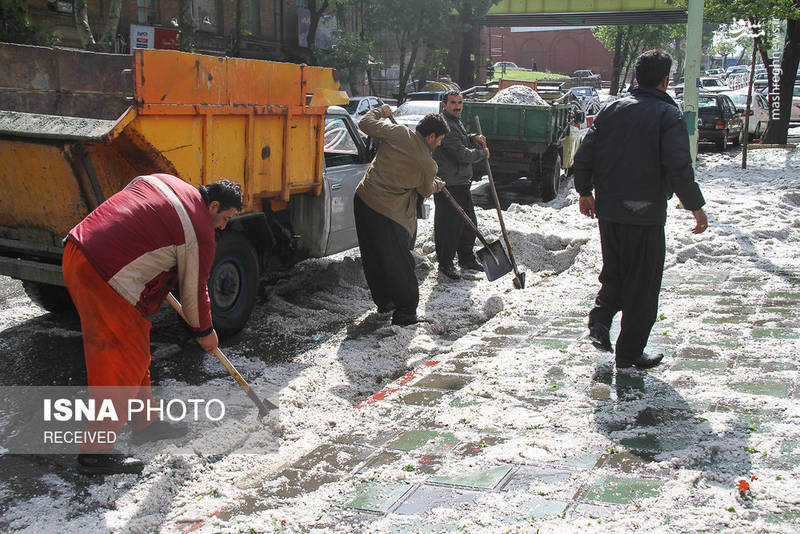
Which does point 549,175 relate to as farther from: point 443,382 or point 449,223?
point 443,382

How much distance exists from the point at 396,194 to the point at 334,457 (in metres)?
3.13

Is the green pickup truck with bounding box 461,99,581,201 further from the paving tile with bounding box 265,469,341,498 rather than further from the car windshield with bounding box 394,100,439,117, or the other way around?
the paving tile with bounding box 265,469,341,498

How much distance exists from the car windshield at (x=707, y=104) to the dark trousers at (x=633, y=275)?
17450 mm

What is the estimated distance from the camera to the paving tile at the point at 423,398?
468 cm

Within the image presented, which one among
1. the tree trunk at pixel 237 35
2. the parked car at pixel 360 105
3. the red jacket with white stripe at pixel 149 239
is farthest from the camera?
the tree trunk at pixel 237 35

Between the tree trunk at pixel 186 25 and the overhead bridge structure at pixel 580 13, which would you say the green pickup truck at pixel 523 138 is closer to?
the tree trunk at pixel 186 25

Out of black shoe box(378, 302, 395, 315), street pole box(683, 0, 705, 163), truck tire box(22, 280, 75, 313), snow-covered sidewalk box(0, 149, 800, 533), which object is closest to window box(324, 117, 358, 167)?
snow-covered sidewalk box(0, 149, 800, 533)

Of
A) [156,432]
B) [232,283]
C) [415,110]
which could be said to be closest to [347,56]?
[415,110]

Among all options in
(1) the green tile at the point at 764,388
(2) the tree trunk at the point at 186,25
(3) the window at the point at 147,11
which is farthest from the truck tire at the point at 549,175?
(3) the window at the point at 147,11

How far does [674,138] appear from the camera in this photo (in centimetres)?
462

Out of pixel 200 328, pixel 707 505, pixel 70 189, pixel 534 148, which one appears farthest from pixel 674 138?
pixel 534 148

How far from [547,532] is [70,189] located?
393 centimetres

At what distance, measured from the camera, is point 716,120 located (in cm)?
2080

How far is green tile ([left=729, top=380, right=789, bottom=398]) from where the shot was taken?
4504 mm
